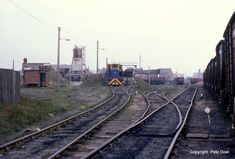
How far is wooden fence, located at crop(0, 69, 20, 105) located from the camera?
67.7 feet

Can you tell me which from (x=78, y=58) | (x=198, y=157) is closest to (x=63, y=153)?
(x=198, y=157)

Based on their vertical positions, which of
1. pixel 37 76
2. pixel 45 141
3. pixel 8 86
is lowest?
pixel 45 141

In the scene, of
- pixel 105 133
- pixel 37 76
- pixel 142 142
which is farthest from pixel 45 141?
pixel 37 76

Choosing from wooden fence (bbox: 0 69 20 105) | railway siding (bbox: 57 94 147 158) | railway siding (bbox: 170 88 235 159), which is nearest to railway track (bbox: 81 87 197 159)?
railway siding (bbox: 170 88 235 159)

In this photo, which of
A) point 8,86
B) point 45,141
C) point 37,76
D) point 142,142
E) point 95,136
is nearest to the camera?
point 142,142

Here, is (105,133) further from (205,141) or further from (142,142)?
(205,141)

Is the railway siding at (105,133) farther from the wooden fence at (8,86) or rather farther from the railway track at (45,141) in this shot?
the wooden fence at (8,86)

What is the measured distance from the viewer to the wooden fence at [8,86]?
67.7ft

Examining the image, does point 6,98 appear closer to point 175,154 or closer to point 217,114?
point 217,114

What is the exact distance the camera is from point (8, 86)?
21.6 m

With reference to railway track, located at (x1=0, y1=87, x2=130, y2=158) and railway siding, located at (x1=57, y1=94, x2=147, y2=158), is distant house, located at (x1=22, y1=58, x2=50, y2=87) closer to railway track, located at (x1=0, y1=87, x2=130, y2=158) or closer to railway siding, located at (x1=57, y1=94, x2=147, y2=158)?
railway siding, located at (x1=57, y1=94, x2=147, y2=158)

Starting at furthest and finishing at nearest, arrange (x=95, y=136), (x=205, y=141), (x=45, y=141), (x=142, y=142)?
(x=95, y=136)
(x=45, y=141)
(x=205, y=141)
(x=142, y=142)

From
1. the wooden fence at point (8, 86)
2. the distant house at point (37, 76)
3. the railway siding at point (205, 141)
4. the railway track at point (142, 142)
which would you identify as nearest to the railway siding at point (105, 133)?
the railway track at point (142, 142)

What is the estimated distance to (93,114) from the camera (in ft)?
73.4
